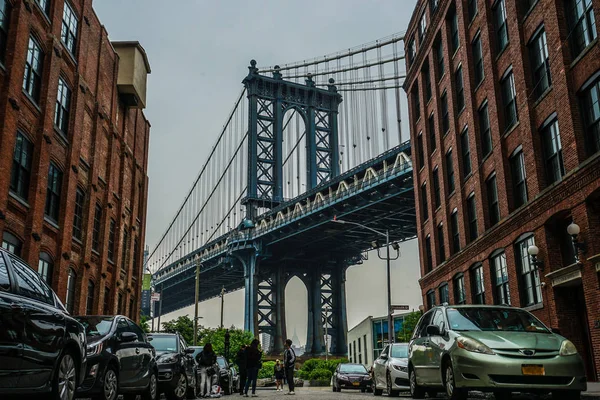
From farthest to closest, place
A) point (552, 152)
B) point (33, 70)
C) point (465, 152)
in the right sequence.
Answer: point (465, 152) < point (33, 70) < point (552, 152)

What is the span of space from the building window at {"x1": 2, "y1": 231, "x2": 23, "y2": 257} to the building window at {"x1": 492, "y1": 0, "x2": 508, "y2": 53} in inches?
697

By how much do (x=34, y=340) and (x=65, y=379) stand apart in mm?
1006

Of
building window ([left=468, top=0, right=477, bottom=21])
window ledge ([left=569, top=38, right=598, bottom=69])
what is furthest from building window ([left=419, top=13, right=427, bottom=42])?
window ledge ([left=569, top=38, right=598, bottom=69])

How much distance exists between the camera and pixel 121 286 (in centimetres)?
3162

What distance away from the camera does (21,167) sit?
2023cm

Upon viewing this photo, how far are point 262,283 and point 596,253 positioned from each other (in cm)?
6892

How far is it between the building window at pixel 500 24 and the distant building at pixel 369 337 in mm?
48773

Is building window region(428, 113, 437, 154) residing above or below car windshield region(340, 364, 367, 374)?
above

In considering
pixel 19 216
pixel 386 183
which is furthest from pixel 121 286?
pixel 386 183

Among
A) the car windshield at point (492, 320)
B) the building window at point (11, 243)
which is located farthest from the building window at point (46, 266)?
the car windshield at point (492, 320)

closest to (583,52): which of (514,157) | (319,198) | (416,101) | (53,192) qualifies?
(514,157)

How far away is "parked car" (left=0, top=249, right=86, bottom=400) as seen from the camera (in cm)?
622

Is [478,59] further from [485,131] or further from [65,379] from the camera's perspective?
[65,379]

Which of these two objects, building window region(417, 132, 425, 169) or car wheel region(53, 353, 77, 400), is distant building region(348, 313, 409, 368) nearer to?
building window region(417, 132, 425, 169)
